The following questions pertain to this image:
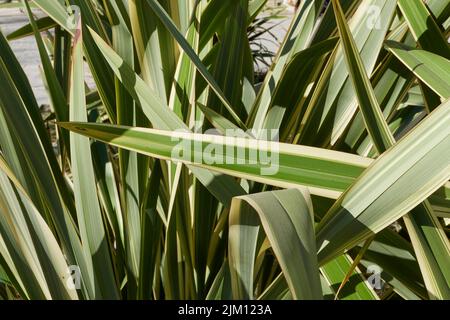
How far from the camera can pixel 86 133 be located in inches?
21.9

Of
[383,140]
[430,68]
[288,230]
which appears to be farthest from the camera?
[430,68]

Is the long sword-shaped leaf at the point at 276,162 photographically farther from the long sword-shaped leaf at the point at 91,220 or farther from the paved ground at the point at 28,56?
the paved ground at the point at 28,56

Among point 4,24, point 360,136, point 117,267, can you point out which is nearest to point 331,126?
point 360,136

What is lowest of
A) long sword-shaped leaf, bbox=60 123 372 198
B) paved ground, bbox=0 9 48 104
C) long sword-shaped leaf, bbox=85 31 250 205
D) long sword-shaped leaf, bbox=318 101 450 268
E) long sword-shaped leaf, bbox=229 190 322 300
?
long sword-shaped leaf, bbox=229 190 322 300

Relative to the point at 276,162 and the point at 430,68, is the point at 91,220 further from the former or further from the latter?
the point at 430,68

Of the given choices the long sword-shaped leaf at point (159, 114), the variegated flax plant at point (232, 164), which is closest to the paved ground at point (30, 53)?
the variegated flax plant at point (232, 164)

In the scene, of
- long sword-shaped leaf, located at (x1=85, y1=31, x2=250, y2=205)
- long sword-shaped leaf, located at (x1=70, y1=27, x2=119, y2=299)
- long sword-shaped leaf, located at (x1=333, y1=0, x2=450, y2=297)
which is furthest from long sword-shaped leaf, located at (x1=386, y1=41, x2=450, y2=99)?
long sword-shaped leaf, located at (x1=70, y1=27, x2=119, y2=299)

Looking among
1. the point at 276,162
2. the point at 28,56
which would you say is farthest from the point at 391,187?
the point at 28,56

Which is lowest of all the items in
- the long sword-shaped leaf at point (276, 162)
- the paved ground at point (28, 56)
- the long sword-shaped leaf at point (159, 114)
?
the long sword-shaped leaf at point (276, 162)

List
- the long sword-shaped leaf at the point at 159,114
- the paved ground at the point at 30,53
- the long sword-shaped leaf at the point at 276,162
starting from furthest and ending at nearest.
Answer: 1. the paved ground at the point at 30,53
2. the long sword-shaped leaf at the point at 159,114
3. the long sword-shaped leaf at the point at 276,162

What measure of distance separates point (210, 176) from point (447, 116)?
0.25 metres

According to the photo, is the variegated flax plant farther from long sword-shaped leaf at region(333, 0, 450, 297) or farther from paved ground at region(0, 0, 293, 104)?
paved ground at region(0, 0, 293, 104)

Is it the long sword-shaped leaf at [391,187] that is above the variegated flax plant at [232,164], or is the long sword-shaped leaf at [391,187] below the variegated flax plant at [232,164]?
below

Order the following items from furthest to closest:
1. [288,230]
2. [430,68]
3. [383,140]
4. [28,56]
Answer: [28,56]
[430,68]
[383,140]
[288,230]
